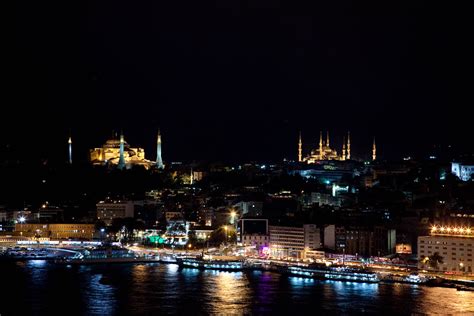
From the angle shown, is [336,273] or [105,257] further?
[105,257]

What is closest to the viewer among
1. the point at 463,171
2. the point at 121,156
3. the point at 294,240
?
the point at 294,240

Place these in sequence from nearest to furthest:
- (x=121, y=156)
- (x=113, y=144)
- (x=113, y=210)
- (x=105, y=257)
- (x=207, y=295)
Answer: (x=207, y=295), (x=105, y=257), (x=113, y=210), (x=121, y=156), (x=113, y=144)

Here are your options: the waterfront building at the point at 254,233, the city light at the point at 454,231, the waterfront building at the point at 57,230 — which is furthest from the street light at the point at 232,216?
the city light at the point at 454,231

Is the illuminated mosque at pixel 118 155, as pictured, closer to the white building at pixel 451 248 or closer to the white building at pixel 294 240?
the white building at pixel 294 240

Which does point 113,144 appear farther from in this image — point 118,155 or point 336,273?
point 336,273

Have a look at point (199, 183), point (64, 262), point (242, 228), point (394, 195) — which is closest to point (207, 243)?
point (242, 228)

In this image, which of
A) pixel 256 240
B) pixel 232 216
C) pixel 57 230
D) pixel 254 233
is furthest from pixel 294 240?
pixel 57 230
